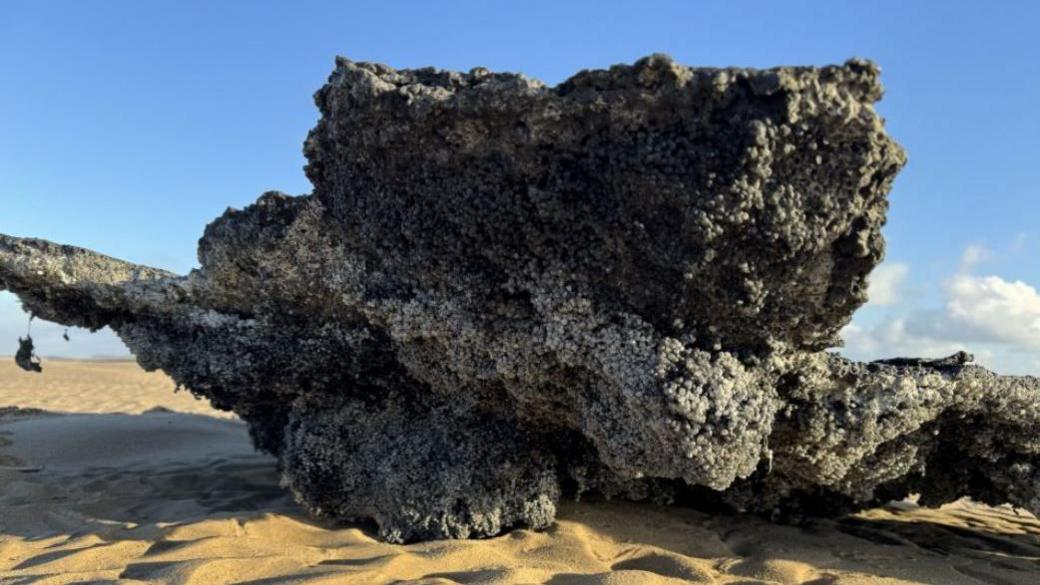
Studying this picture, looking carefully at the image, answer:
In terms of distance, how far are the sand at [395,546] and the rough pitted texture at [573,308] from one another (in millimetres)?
239

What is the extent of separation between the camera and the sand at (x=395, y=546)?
135 inches

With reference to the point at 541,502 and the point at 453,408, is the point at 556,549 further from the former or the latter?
the point at 453,408

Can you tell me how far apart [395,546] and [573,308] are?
1.52 metres

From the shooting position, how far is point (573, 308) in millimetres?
3709

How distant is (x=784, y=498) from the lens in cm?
473

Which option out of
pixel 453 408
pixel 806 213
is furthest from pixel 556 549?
pixel 806 213

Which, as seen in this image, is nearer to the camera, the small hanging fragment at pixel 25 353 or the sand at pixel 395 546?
the sand at pixel 395 546

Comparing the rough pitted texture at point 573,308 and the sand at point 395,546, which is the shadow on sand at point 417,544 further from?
the rough pitted texture at point 573,308

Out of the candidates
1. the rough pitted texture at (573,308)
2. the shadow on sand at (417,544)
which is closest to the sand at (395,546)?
the shadow on sand at (417,544)

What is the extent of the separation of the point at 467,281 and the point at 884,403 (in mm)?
2183

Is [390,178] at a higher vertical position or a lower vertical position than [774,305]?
higher

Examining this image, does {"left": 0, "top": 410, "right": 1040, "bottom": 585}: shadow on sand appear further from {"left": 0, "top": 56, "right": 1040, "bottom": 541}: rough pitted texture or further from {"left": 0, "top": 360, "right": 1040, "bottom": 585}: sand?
{"left": 0, "top": 56, "right": 1040, "bottom": 541}: rough pitted texture

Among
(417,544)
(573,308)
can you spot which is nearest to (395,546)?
(417,544)

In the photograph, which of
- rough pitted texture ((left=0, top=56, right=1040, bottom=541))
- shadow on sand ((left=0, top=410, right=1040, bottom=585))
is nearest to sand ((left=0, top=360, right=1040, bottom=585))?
shadow on sand ((left=0, top=410, right=1040, bottom=585))
